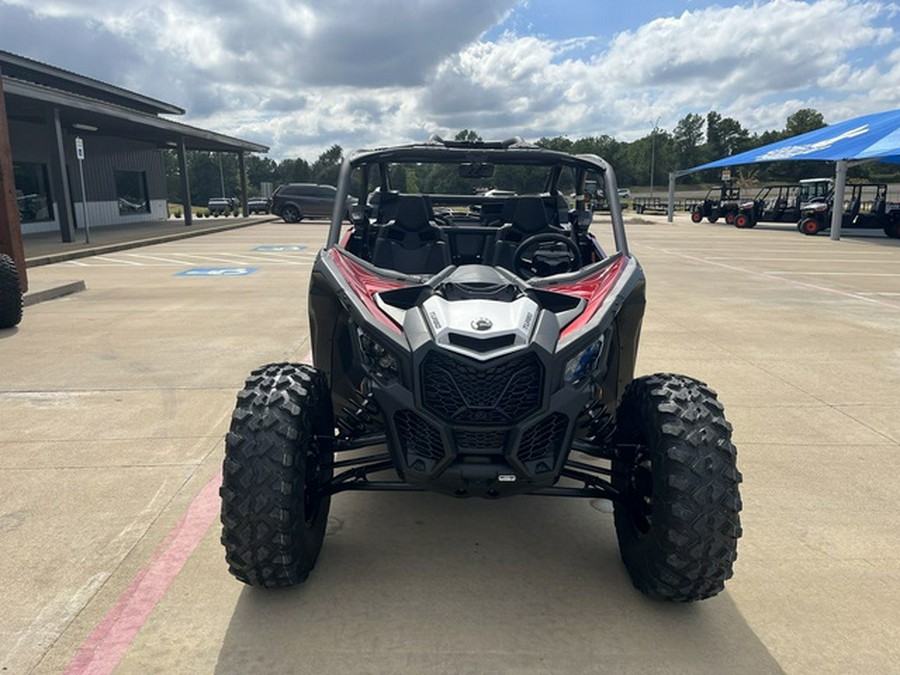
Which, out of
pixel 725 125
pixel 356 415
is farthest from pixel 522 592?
pixel 725 125

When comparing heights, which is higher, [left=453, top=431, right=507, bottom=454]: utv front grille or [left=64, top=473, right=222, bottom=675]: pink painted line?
[left=453, top=431, right=507, bottom=454]: utv front grille

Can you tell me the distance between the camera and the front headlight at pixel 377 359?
2516mm

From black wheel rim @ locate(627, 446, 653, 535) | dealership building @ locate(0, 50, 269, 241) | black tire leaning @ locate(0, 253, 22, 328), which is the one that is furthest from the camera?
dealership building @ locate(0, 50, 269, 241)

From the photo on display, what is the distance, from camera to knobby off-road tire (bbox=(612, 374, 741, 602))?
236 cm

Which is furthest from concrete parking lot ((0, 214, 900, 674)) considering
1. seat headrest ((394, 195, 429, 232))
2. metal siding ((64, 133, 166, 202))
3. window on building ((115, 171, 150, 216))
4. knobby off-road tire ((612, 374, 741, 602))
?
window on building ((115, 171, 150, 216))

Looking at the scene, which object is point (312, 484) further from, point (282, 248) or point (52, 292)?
point (282, 248)

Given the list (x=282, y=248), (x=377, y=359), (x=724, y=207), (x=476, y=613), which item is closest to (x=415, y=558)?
(x=476, y=613)

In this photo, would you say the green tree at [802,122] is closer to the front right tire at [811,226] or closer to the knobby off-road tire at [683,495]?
the front right tire at [811,226]

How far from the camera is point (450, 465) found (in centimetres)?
242

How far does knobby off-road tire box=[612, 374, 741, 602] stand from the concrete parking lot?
0.20m

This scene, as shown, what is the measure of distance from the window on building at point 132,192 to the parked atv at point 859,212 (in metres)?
27.5

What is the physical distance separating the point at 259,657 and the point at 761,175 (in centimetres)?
10182

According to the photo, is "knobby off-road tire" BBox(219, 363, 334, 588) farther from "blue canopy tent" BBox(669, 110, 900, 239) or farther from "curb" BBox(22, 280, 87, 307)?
"blue canopy tent" BBox(669, 110, 900, 239)

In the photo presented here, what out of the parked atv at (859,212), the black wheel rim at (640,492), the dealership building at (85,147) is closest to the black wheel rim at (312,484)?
the black wheel rim at (640,492)
